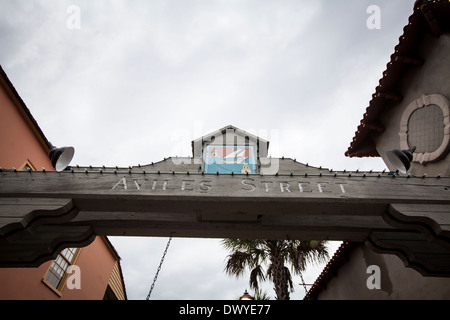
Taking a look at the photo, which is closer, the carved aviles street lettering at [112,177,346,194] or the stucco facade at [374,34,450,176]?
the carved aviles street lettering at [112,177,346,194]

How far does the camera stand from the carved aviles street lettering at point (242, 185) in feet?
12.4

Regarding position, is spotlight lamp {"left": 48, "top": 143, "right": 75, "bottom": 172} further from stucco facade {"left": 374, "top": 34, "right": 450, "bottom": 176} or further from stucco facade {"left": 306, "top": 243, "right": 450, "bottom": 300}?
stucco facade {"left": 306, "top": 243, "right": 450, "bottom": 300}

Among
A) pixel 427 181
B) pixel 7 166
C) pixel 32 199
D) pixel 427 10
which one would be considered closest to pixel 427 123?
pixel 427 10

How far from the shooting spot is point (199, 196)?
3.70 metres

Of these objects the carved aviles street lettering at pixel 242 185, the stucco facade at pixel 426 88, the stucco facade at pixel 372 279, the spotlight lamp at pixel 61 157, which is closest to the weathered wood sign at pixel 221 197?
the carved aviles street lettering at pixel 242 185

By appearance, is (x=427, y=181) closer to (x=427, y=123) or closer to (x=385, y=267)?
(x=427, y=123)

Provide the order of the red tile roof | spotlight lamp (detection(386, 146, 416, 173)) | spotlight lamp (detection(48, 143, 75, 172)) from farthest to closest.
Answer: the red tile roof → spotlight lamp (detection(386, 146, 416, 173)) → spotlight lamp (detection(48, 143, 75, 172))

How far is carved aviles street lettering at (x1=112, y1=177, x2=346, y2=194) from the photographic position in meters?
3.79

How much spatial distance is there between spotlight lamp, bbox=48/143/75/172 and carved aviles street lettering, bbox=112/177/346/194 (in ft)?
3.42

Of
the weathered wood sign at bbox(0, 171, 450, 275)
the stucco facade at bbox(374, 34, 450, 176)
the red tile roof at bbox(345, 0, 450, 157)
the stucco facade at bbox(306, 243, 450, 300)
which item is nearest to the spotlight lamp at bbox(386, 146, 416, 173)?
the weathered wood sign at bbox(0, 171, 450, 275)

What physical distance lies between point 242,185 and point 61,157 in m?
2.89

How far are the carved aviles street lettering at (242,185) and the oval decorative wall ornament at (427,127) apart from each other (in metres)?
3.53

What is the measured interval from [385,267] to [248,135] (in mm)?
5275

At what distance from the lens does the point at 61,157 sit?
13.8 ft
